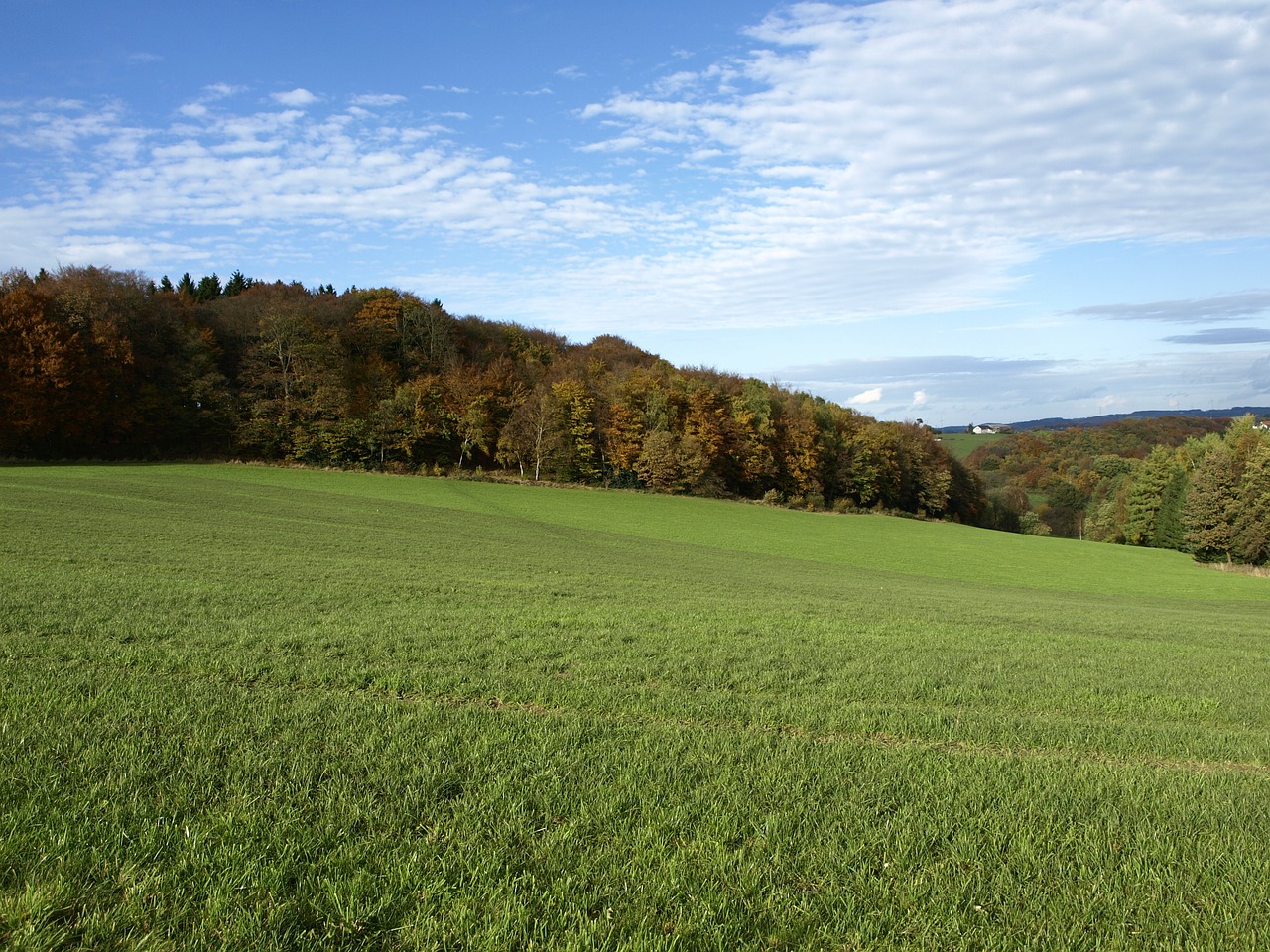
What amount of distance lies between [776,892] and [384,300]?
268 ft

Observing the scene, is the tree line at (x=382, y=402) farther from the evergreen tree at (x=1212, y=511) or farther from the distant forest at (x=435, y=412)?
the evergreen tree at (x=1212, y=511)

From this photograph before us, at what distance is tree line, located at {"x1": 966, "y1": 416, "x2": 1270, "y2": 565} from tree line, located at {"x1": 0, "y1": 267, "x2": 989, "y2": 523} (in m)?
23.1

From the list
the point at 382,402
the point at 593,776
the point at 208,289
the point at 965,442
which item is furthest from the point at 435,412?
the point at 965,442

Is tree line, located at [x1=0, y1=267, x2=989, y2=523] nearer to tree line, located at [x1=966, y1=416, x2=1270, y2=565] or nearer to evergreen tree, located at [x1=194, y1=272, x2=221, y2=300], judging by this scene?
evergreen tree, located at [x1=194, y1=272, x2=221, y2=300]

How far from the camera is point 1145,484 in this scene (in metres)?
88.4

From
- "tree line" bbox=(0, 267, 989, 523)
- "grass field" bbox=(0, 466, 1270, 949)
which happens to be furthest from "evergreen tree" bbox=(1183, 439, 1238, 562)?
"grass field" bbox=(0, 466, 1270, 949)

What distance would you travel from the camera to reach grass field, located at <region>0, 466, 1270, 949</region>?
3.93m

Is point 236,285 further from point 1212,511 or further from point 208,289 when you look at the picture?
point 1212,511

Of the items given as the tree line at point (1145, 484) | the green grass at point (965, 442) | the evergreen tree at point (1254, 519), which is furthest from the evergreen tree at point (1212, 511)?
the green grass at point (965, 442)

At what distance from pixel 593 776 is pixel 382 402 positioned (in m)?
64.3

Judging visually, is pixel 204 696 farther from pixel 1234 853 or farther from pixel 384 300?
pixel 384 300

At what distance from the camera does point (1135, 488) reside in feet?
293

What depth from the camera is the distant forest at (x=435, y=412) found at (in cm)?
5625

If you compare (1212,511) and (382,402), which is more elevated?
(382,402)
